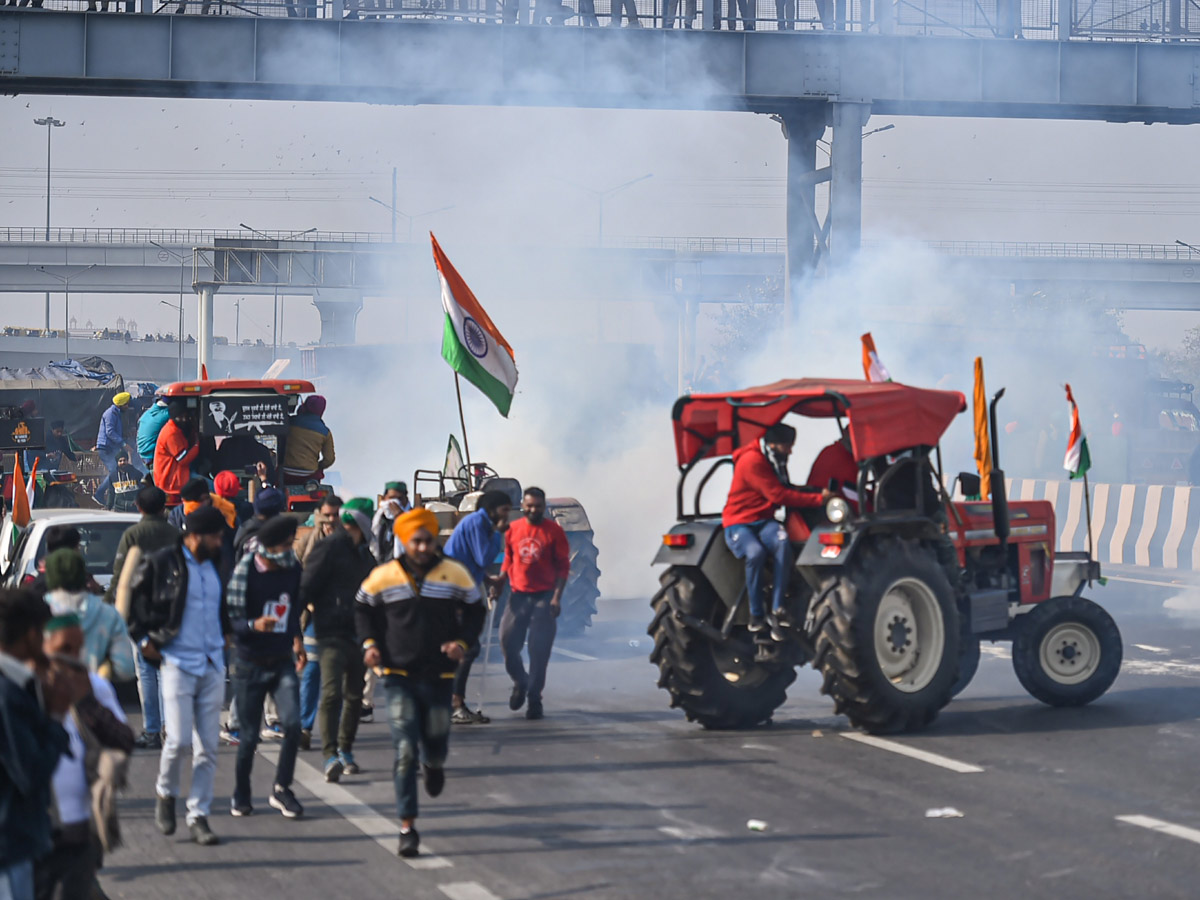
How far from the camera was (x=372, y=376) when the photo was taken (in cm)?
5197

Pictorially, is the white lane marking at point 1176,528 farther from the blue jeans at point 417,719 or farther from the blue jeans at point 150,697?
the blue jeans at point 417,719

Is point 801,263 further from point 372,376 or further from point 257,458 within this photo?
point 372,376

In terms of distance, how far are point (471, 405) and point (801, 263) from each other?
42.0 ft

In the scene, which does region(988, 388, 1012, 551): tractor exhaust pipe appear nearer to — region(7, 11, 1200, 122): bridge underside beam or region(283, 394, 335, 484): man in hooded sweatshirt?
region(283, 394, 335, 484): man in hooded sweatshirt

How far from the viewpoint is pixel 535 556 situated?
37.2ft

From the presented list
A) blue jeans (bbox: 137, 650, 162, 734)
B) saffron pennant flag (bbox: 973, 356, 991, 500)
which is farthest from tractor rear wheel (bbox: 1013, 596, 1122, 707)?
blue jeans (bbox: 137, 650, 162, 734)

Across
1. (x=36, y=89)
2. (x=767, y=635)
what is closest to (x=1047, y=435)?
(x=36, y=89)

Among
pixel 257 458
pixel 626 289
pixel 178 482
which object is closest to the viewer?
pixel 178 482

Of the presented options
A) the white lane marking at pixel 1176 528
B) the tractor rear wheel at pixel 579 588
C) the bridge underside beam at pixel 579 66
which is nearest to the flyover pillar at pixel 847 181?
the bridge underside beam at pixel 579 66

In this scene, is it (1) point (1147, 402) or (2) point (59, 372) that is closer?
(2) point (59, 372)

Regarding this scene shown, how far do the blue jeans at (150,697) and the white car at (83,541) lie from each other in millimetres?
1937

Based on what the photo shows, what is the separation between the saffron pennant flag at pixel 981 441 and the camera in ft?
Answer: 37.8

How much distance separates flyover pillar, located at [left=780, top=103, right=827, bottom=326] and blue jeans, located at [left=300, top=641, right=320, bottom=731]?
15.0 metres

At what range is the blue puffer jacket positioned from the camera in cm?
426
